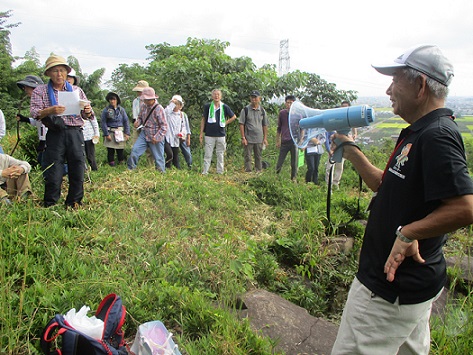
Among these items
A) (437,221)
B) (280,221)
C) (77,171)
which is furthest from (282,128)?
(437,221)

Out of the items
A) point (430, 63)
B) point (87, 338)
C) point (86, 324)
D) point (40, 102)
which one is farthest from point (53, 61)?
point (430, 63)

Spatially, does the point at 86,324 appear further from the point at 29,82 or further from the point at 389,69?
the point at 29,82

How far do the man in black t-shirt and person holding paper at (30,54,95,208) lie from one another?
3.46 metres

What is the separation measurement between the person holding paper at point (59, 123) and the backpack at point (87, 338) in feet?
7.89

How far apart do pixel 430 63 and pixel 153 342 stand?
6.86ft

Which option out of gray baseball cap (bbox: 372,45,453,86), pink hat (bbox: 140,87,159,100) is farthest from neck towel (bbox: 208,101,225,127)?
gray baseball cap (bbox: 372,45,453,86)

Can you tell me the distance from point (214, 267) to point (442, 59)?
239 centimetres

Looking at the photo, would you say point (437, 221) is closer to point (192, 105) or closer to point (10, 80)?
point (192, 105)

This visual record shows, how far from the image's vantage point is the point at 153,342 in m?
2.13

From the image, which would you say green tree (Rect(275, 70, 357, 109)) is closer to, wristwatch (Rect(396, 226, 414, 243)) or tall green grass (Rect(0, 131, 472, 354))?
tall green grass (Rect(0, 131, 472, 354))

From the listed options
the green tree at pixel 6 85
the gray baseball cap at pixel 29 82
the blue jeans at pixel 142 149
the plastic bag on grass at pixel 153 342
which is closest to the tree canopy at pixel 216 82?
the green tree at pixel 6 85

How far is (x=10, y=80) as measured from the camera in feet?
35.5

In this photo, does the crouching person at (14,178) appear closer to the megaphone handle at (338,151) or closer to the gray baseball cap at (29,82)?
the gray baseball cap at (29,82)

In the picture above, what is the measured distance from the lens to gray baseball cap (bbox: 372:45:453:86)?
1.64 metres
